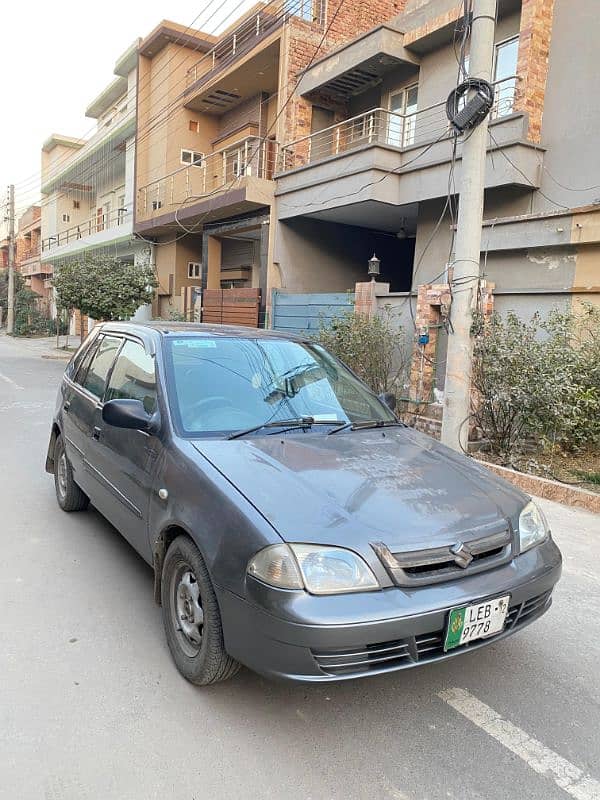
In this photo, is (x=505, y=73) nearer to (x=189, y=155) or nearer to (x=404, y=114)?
(x=404, y=114)

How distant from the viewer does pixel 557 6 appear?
10.7 meters

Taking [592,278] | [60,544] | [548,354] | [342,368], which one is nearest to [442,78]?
[592,278]

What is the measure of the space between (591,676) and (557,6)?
11.8 meters

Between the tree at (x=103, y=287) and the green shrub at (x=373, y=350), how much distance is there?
39.4 feet

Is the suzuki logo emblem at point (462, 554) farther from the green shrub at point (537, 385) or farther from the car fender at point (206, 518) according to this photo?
the green shrub at point (537, 385)

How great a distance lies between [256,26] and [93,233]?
16.3 m

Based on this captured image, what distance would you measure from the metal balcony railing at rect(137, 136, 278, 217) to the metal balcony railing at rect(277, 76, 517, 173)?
1.62m

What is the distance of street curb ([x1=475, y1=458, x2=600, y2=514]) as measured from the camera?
5.73m

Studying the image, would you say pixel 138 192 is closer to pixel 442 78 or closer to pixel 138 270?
pixel 138 270

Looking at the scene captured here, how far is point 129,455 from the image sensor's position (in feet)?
11.5

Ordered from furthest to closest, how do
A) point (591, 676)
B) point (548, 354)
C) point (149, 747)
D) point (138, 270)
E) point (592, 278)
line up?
Result: point (138, 270) → point (592, 278) → point (548, 354) → point (591, 676) → point (149, 747)

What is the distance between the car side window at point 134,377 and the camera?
3527 mm

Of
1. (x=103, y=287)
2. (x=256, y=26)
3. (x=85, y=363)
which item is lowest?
(x=85, y=363)

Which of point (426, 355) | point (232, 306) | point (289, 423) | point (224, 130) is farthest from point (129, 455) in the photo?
point (224, 130)
